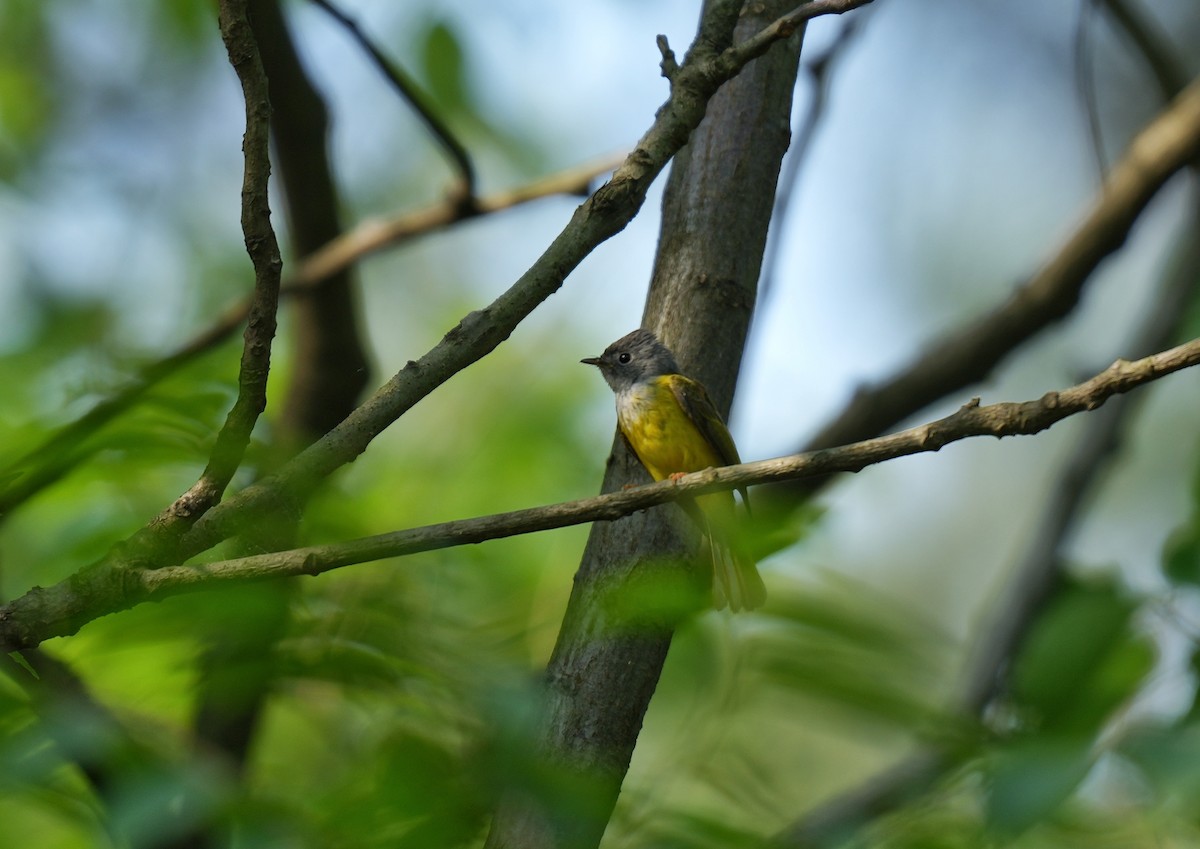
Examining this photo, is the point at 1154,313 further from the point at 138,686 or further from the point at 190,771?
the point at 190,771

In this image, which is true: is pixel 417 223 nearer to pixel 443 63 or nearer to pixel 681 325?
pixel 443 63

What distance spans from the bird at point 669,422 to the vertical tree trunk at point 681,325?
12 centimetres

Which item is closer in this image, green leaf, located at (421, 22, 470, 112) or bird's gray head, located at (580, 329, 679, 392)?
bird's gray head, located at (580, 329, 679, 392)

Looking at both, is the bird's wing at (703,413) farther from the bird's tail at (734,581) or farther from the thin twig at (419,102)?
the thin twig at (419,102)

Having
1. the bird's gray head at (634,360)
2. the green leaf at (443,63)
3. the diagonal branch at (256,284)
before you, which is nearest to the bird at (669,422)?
the bird's gray head at (634,360)

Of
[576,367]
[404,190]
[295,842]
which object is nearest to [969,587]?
[404,190]

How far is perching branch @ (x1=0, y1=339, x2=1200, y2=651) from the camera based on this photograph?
1935 millimetres

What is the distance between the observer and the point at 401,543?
77.7 inches

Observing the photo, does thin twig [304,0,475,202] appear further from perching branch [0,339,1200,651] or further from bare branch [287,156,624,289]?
perching branch [0,339,1200,651]

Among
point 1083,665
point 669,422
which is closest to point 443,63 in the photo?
point 669,422

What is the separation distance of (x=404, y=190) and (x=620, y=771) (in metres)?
10.0

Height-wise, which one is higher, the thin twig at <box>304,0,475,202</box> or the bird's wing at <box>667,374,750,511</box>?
the thin twig at <box>304,0,475,202</box>

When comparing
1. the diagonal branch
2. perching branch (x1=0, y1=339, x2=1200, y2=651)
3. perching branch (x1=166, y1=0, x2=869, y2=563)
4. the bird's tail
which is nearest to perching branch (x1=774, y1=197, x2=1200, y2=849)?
the bird's tail

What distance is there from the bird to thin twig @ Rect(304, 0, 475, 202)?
101 cm
